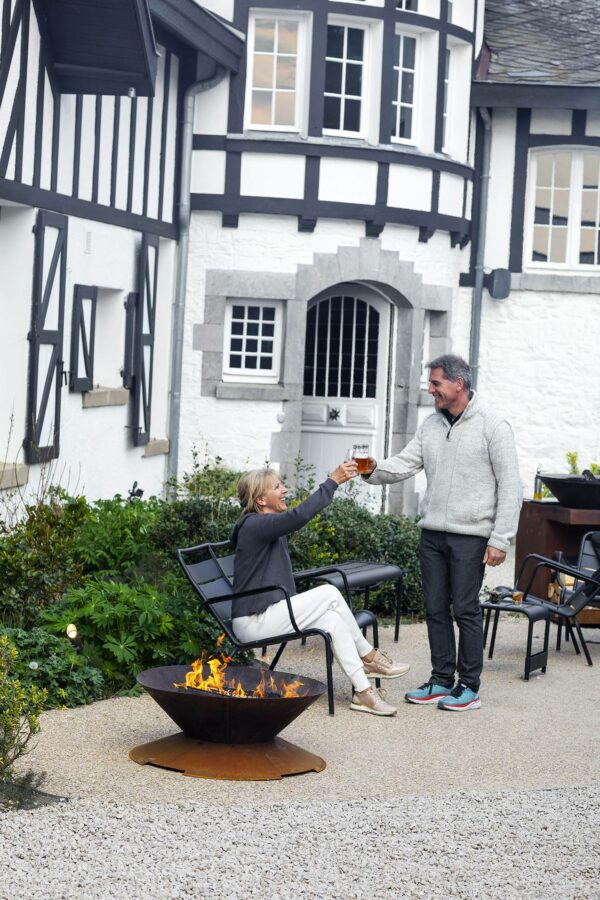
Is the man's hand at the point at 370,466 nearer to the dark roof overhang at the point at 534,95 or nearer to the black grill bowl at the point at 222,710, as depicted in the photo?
the black grill bowl at the point at 222,710

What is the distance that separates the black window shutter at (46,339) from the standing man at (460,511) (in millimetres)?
3927

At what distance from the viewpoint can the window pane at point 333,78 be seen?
1412 centimetres

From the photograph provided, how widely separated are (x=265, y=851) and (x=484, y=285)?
38.2 feet

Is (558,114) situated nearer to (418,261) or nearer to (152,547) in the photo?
(418,261)

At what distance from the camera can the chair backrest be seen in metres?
6.79

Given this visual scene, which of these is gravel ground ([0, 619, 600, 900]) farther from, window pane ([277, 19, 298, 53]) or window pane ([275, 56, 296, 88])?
window pane ([277, 19, 298, 53])

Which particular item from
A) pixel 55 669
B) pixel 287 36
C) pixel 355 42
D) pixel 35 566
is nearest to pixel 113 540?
pixel 35 566

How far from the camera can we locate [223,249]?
1402 centimetres

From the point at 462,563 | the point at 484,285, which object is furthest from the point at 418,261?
the point at 462,563

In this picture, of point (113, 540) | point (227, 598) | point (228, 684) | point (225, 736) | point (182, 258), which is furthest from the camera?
point (182, 258)

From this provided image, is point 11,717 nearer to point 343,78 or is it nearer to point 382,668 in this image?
point 382,668

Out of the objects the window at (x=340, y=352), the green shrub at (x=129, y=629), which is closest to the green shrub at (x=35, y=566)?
the green shrub at (x=129, y=629)

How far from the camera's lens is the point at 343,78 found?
557 inches

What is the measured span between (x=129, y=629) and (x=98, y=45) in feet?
16.1
